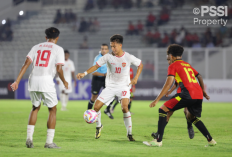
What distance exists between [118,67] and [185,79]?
5.47 ft

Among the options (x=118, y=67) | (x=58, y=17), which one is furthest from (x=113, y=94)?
(x=58, y=17)

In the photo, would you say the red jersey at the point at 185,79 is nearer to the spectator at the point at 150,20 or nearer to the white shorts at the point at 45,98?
the white shorts at the point at 45,98

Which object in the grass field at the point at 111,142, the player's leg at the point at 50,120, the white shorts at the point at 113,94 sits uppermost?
the white shorts at the point at 113,94

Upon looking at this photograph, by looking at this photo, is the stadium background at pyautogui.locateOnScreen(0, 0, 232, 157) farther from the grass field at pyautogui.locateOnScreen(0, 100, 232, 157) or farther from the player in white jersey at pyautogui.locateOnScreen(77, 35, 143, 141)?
the player in white jersey at pyautogui.locateOnScreen(77, 35, 143, 141)

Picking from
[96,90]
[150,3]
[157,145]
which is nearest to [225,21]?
[150,3]

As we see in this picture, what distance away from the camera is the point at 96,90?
38.0 ft

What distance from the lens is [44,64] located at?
670 centimetres

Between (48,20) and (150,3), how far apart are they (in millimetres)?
8993

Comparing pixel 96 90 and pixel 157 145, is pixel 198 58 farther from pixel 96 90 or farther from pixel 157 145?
pixel 157 145

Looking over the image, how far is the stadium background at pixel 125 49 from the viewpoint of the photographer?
722 cm

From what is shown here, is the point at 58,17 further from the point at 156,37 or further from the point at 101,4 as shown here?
the point at 156,37

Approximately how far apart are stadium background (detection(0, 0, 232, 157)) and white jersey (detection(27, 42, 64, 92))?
1107 mm

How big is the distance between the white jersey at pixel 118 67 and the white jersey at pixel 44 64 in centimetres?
133

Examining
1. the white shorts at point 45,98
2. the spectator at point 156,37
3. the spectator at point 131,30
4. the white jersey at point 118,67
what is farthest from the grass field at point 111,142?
the spectator at point 131,30
